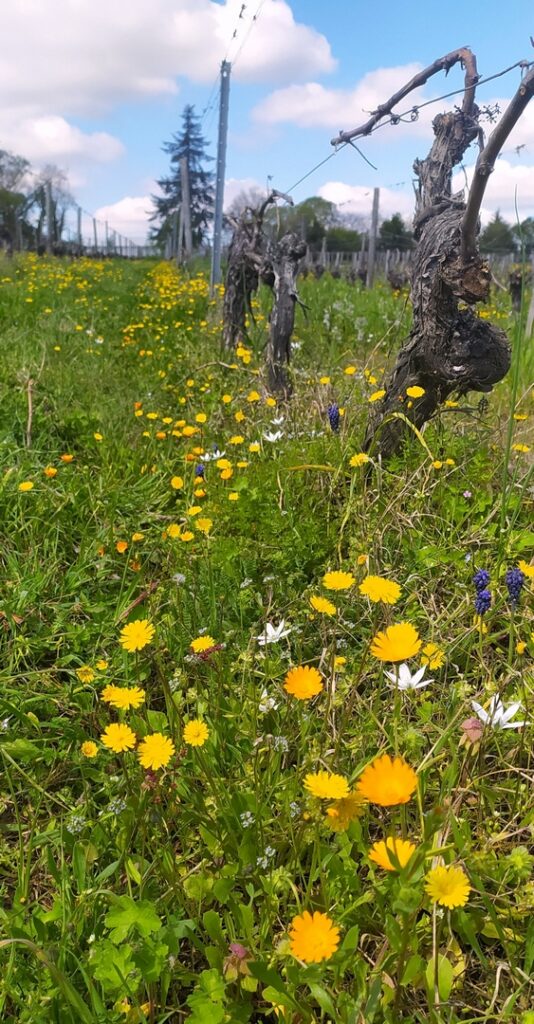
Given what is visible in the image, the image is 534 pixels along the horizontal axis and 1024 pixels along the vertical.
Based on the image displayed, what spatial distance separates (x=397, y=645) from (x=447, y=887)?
1.11ft

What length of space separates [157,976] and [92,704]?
82cm

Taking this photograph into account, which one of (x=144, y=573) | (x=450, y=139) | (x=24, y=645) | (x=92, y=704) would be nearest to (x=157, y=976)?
(x=92, y=704)

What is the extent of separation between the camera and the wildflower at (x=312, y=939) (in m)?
0.83

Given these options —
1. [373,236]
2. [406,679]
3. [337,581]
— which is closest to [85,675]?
[337,581]

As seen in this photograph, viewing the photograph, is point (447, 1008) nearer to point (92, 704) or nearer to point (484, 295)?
point (92, 704)

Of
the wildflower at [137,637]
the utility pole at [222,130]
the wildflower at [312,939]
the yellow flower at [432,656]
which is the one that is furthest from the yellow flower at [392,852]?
the utility pole at [222,130]

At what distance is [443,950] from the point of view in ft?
3.62

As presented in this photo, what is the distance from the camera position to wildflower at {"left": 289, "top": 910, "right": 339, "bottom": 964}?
0.83 metres

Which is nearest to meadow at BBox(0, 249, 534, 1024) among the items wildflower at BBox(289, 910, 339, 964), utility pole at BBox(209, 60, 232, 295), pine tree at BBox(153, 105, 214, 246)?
wildflower at BBox(289, 910, 339, 964)

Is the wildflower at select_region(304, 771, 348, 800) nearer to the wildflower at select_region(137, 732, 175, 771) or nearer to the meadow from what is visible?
the meadow

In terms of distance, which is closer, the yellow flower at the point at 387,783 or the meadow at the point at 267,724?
the yellow flower at the point at 387,783

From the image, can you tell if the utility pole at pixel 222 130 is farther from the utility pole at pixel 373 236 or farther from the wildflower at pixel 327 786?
the wildflower at pixel 327 786

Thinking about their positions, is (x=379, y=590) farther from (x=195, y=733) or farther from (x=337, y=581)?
(x=195, y=733)

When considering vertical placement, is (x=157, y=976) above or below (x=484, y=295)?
below
